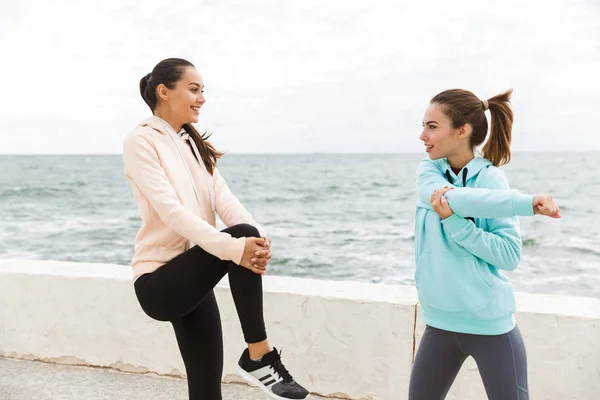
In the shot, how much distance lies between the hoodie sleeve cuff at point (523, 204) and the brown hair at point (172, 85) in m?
1.14

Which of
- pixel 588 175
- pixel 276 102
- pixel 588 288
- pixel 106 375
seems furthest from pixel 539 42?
pixel 106 375

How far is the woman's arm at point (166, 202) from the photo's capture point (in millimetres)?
1916

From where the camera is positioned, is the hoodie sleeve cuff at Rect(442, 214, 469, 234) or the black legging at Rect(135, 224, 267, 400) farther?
the black legging at Rect(135, 224, 267, 400)

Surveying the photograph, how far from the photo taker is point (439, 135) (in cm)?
191

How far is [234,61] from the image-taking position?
157 ft

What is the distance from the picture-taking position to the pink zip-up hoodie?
1.96 meters

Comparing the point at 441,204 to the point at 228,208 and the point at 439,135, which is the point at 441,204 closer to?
the point at 439,135

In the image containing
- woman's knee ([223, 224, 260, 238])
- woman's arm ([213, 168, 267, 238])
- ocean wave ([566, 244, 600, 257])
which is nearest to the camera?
woman's knee ([223, 224, 260, 238])

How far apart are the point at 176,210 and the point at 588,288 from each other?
45.9ft

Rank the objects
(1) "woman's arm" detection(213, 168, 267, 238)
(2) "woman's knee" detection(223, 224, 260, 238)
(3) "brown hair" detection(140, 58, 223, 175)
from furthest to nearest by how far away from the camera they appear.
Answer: (1) "woman's arm" detection(213, 168, 267, 238) → (3) "brown hair" detection(140, 58, 223, 175) → (2) "woman's knee" detection(223, 224, 260, 238)

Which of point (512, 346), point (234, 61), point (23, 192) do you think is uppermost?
point (234, 61)

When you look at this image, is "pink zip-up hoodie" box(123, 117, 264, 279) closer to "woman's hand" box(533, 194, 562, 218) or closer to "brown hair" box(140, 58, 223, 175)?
"brown hair" box(140, 58, 223, 175)

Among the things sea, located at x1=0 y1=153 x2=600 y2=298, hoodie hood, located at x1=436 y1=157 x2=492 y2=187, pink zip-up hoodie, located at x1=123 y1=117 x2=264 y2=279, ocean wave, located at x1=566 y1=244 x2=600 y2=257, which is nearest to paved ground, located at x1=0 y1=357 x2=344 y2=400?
pink zip-up hoodie, located at x1=123 y1=117 x2=264 y2=279

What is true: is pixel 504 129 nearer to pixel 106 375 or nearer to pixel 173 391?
pixel 173 391
